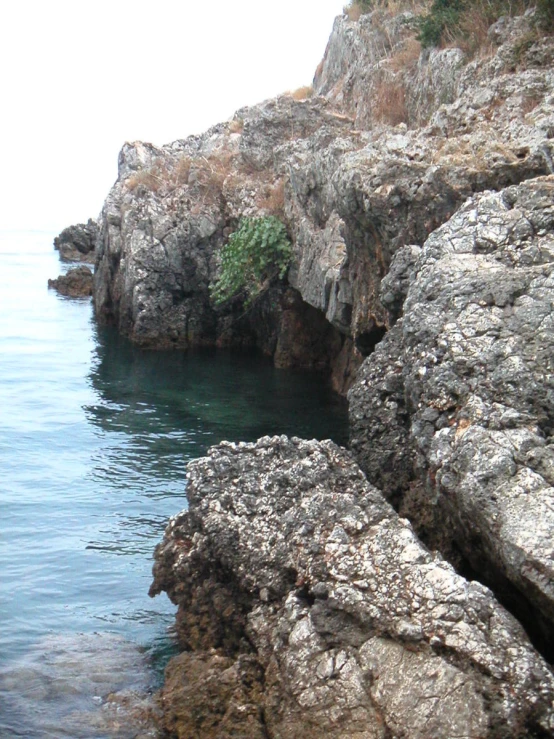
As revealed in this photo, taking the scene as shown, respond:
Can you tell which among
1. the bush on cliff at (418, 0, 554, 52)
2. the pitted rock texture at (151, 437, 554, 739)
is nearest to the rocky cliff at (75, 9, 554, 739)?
the pitted rock texture at (151, 437, 554, 739)

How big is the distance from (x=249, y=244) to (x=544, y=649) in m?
21.7

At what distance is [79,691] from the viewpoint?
9.77m

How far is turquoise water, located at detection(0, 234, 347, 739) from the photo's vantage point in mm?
10508

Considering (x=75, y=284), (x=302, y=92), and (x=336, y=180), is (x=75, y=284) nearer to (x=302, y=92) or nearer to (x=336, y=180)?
(x=302, y=92)

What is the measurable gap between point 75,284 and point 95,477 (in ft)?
103

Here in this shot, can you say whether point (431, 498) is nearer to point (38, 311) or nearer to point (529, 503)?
point (529, 503)

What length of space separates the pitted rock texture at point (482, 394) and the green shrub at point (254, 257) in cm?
1598

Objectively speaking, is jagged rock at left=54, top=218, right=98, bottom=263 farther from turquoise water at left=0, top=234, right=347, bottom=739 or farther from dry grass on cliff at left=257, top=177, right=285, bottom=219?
dry grass on cliff at left=257, top=177, right=285, bottom=219

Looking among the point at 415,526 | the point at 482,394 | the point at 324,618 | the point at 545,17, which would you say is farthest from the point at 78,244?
the point at 324,618

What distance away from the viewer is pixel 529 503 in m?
7.86

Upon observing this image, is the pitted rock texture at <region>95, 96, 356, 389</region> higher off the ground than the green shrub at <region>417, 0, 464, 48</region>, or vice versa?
the green shrub at <region>417, 0, 464, 48</region>

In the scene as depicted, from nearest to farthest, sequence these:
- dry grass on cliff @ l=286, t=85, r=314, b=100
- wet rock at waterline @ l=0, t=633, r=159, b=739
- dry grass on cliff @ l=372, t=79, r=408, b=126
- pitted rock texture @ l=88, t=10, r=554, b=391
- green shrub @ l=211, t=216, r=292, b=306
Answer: wet rock at waterline @ l=0, t=633, r=159, b=739
pitted rock texture @ l=88, t=10, r=554, b=391
green shrub @ l=211, t=216, r=292, b=306
dry grass on cliff @ l=372, t=79, r=408, b=126
dry grass on cliff @ l=286, t=85, r=314, b=100

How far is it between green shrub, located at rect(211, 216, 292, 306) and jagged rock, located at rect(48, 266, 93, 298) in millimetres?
19424

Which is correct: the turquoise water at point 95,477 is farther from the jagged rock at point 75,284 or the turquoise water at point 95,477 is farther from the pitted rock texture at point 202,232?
Result: the jagged rock at point 75,284
